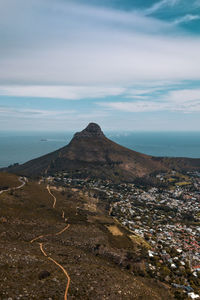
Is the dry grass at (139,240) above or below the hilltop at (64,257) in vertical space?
below

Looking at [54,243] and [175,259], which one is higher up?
[54,243]

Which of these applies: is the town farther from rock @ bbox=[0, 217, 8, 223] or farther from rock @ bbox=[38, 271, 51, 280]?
rock @ bbox=[0, 217, 8, 223]

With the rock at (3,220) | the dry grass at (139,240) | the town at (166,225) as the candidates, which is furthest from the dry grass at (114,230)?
the rock at (3,220)

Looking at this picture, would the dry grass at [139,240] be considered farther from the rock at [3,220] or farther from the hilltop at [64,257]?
the rock at [3,220]

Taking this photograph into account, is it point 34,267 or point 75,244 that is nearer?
point 34,267

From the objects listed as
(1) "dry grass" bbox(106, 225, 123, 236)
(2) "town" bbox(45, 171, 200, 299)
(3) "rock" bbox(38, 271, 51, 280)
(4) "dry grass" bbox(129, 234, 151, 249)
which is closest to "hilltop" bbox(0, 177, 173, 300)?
(3) "rock" bbox(38, 271, 51, 280)

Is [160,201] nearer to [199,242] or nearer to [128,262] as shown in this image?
[199,242]

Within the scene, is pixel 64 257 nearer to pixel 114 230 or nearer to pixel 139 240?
pixel 114 230

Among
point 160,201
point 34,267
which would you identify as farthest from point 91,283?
point 160,201

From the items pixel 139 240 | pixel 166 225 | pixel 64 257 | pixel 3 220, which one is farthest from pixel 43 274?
pixel 166 225
